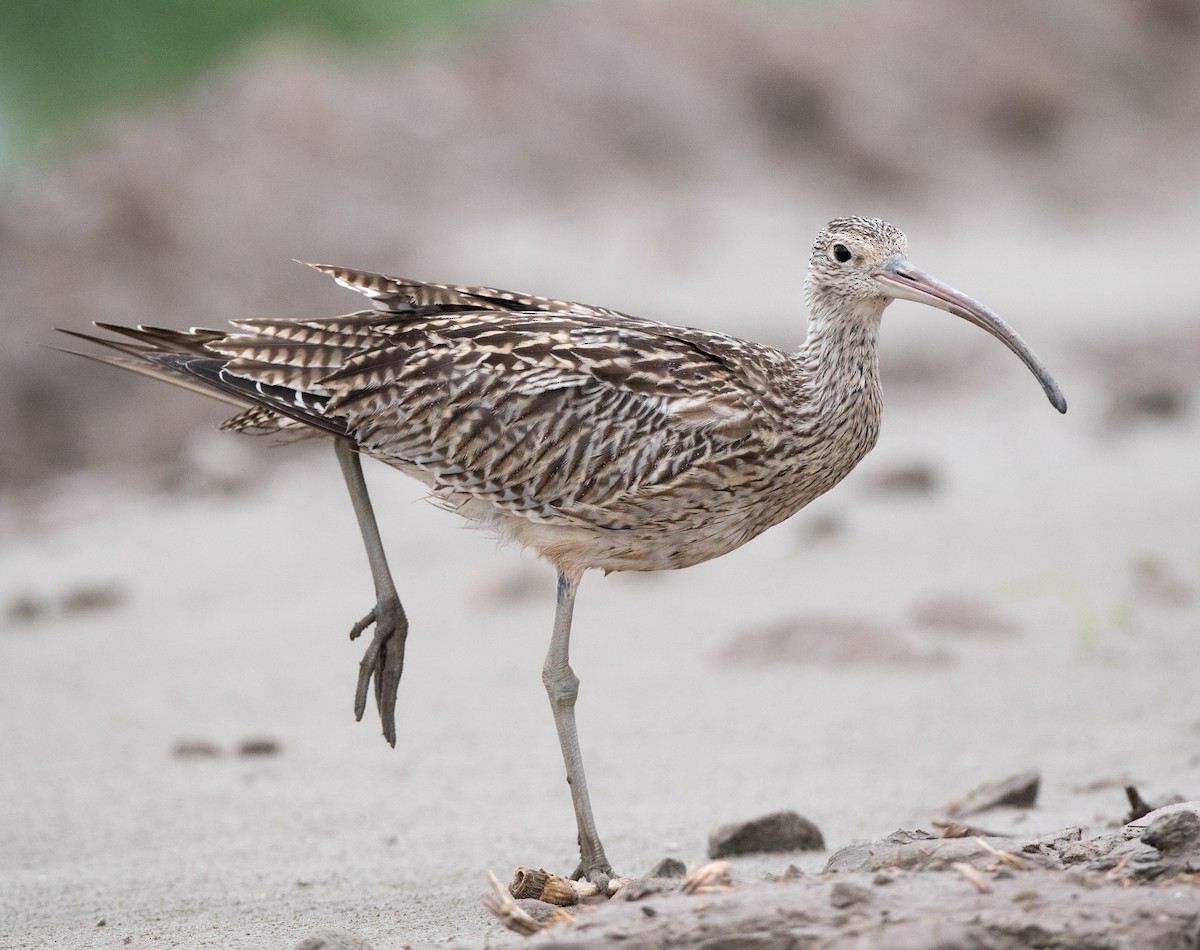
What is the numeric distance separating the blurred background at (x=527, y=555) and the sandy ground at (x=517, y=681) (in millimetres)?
35

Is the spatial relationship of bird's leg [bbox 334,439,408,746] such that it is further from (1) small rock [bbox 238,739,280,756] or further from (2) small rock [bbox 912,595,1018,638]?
(2) small rock [bbox 912,595,1018,638]

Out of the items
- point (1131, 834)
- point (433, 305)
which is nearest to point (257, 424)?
point (433, 305)

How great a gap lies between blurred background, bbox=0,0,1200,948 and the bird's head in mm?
1862

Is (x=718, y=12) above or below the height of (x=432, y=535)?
above

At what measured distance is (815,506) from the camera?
42.6 ft

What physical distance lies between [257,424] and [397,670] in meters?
1.12

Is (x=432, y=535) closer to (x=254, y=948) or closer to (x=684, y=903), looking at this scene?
(x=254, y=948)

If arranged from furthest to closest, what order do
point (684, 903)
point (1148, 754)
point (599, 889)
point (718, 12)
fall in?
point (718, 12) → point (1148, 754) → point (599, 889) → point (684, 903)

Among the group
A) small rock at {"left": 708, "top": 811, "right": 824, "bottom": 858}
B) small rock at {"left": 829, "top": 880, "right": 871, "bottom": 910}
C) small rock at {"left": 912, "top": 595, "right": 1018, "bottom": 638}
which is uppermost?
small rock at {"left": 912, "top": 595, "right": 1018, "bottom": 638}

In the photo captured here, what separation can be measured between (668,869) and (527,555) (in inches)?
278

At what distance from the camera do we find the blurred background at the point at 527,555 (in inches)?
299

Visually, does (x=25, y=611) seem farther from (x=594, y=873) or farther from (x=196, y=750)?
(x=594, y=873)

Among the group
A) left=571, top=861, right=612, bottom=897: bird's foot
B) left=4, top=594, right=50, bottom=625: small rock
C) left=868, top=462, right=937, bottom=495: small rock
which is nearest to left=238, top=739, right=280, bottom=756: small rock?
left=571, top=861, right=612, bottom=897: bird's foot

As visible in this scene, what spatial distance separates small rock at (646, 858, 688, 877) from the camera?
20.2 feet
